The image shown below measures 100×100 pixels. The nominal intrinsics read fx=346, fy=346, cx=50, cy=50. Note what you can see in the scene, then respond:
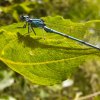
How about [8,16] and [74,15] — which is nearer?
[8,16]

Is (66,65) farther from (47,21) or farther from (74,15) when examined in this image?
(74,15)

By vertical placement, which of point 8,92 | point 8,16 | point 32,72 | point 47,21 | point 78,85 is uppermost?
point 47,21

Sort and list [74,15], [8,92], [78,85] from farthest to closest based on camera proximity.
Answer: [74,15] → [78,85] → [8,92]

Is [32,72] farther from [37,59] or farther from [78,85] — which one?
[78,85]

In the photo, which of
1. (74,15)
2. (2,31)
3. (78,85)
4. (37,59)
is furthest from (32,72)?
(74,15)

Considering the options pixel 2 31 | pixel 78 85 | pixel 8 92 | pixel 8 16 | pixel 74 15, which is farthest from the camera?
pixel 74 15

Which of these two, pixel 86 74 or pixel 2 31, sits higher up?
pixel 2 31
